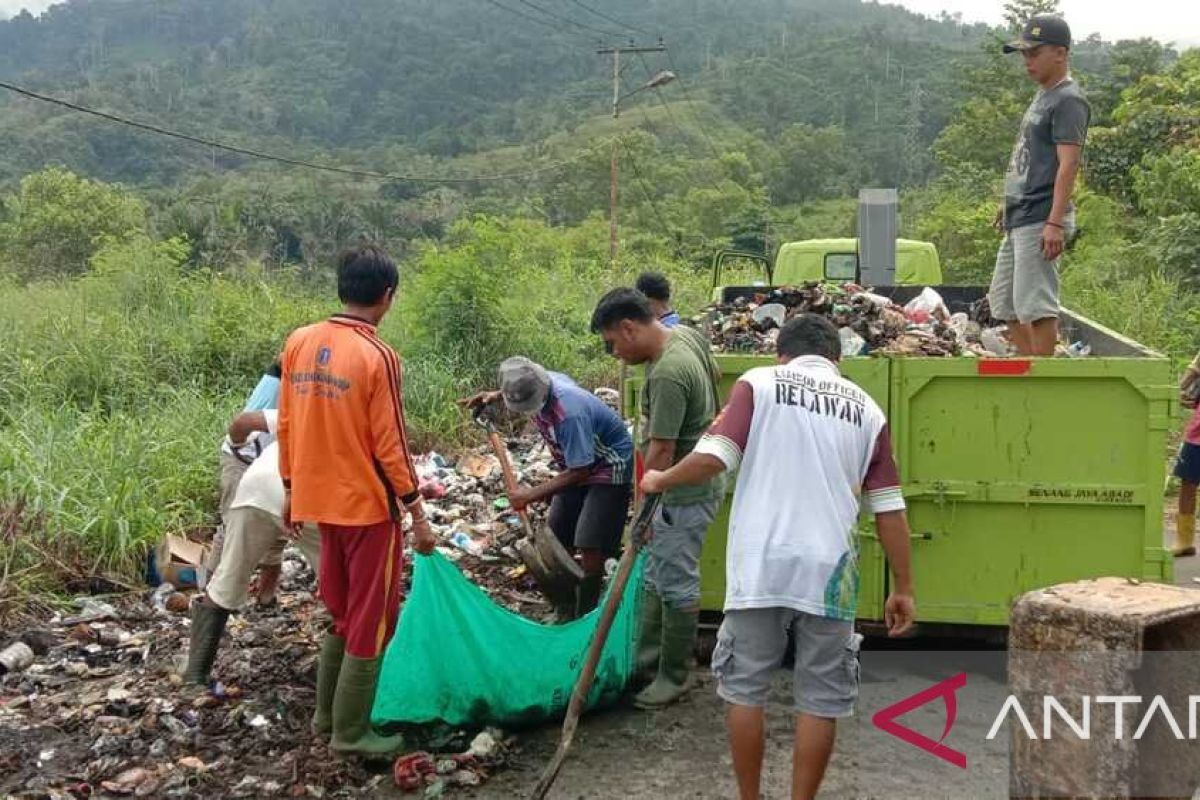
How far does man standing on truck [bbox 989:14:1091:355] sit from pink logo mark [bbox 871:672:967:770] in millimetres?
1566

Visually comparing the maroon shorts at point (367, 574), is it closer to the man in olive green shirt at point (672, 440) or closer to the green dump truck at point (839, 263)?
the man in olive green shirt at point (672, 440)

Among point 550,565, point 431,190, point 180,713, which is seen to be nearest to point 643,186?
point 431,190

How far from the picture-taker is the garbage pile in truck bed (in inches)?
199

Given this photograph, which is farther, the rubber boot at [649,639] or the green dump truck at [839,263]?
the green dump truck at [839,263]

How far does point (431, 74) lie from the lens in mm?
77875

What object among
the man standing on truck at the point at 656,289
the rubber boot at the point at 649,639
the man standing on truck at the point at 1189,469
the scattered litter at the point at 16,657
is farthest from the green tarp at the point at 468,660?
the man standing on truck at the point at 1189,469

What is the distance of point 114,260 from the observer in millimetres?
12508

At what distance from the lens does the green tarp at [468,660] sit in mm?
3809

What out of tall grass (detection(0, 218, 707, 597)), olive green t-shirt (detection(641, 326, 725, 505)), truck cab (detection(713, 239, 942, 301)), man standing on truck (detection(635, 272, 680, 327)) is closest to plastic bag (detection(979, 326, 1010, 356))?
man standing on truck (detection(635, 272, 680, 327))

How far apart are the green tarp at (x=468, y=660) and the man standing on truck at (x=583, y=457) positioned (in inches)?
30.4

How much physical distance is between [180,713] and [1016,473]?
3245mm

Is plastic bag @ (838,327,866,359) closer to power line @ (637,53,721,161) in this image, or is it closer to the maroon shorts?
the maroon shorts

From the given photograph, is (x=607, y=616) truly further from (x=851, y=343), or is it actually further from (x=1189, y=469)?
(x=1189, y=469)

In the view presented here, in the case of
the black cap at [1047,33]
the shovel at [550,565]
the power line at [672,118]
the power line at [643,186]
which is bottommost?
the shovel at [550,565]
